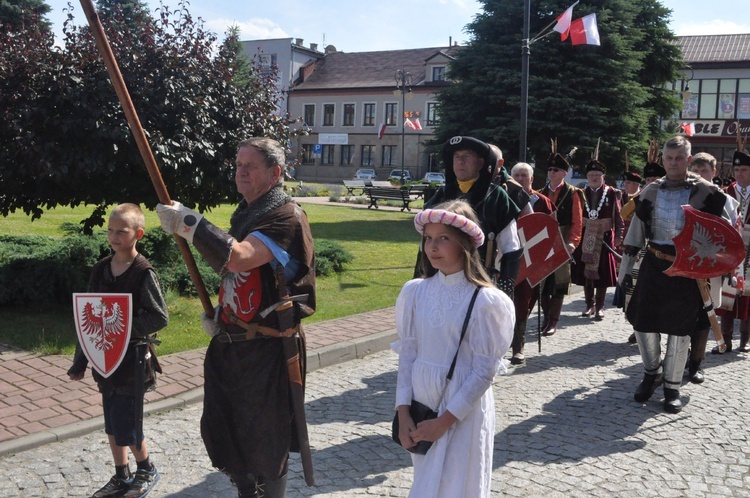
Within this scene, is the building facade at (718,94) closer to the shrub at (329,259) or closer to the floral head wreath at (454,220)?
the shrub at (329,259)

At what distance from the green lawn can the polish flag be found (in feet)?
20.2

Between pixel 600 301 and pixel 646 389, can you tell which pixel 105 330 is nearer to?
pixel 646 389

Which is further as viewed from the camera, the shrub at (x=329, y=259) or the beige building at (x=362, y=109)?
the beige building at (x=362, y=109)

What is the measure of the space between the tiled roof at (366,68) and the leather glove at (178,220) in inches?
2384

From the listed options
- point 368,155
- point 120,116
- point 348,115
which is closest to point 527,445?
point 120,116

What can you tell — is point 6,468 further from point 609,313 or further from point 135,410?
point 609,313

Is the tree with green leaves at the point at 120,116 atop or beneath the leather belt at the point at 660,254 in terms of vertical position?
atop

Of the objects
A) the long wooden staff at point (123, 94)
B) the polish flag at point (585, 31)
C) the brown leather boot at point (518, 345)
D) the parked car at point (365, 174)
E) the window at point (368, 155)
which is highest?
the polish flag at point (585, 31)

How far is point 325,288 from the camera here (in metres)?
10.8

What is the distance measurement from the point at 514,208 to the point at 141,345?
300 centimetres

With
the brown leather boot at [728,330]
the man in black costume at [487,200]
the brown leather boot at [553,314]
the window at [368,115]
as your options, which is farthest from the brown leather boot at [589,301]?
the window at [368,115]

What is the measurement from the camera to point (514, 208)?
18.8 ft

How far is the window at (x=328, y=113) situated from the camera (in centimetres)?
6738

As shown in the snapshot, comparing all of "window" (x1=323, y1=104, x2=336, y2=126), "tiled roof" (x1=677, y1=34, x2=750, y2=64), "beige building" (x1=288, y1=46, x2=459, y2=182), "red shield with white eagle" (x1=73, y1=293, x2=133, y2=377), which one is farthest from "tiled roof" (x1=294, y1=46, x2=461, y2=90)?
"red shield with white eagle" (x1=73, y1=293, x2=133, y2=377)
